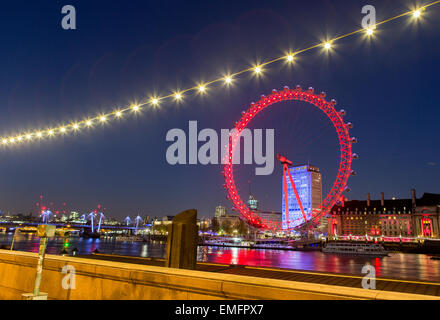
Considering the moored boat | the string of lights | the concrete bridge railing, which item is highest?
the string of lights

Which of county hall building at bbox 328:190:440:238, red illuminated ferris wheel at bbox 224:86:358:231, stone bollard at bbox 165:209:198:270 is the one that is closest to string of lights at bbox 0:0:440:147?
stone bollard at bbox 165:209:198:270

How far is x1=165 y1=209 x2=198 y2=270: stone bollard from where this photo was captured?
5992 mm

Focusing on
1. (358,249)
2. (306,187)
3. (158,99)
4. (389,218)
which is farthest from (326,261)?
(306,187)

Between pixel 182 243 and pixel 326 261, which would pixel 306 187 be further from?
pixel 182 243

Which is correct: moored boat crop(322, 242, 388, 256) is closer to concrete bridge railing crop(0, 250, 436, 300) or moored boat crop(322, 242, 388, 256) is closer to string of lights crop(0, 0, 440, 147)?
string of lights crop(0, 0, 440, 147)

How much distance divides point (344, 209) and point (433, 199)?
3054cm

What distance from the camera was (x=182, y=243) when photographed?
607 centimetres

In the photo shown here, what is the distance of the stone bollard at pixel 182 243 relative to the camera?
599 centimetres

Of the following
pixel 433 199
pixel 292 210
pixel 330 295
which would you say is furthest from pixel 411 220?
pixel 330 295

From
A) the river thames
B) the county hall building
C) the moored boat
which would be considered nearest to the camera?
the river thames

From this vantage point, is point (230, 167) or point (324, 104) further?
point (230, 167)
